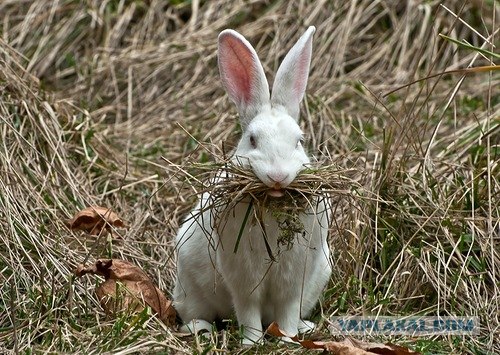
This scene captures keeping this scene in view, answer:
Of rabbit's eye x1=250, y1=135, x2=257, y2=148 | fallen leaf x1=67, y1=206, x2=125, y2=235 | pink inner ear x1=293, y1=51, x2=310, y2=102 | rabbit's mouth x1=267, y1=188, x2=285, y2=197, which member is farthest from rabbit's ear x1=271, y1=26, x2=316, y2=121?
fallen leaf x1=67, y1=206, x2=125, y2=235

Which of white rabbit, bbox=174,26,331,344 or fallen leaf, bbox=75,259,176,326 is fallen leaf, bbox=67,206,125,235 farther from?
white rabbit, bbox=174,26,331,344

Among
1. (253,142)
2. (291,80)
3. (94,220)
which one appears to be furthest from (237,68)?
(94,220)

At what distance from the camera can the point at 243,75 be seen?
16.1 feet

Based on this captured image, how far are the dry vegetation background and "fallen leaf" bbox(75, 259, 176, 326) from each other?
90mm

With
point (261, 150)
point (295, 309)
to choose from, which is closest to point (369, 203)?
point (295, 309)

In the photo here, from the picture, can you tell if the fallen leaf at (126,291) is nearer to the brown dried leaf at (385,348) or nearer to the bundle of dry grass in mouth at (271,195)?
the bundle of dry grass in mouth at (271,195)

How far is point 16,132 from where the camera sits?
573cm

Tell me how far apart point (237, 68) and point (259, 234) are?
2.63ft

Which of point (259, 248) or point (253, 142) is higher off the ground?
point (253, 142)

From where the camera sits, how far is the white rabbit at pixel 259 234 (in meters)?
4.62

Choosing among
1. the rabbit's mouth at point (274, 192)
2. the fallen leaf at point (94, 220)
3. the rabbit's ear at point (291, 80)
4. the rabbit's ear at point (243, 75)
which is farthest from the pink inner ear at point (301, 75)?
the fallen leaf at point (94, 220)

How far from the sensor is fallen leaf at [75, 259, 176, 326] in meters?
4.87

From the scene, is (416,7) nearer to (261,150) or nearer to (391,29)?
(391,29)

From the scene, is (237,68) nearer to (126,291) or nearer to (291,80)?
(291,80)
